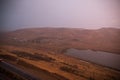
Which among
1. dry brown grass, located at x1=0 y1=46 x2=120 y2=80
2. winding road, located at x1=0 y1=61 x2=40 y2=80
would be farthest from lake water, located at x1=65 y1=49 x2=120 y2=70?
winding road, located at x1=0 y1=61 x2=40 y2=80

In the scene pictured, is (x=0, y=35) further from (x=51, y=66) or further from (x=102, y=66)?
(x=102, y=66)

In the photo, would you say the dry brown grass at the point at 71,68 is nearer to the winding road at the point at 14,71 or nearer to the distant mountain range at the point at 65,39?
the distant mountain range at the point at 65,39

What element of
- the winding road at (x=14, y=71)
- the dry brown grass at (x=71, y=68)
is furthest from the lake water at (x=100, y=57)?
the winding road at (x=14, y=71)

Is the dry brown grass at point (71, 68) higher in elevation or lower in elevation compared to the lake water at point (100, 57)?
lower

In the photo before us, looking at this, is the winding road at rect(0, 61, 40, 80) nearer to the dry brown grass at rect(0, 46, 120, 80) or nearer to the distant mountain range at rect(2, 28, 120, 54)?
the dry brown grass at rect(0, 46, 120, 80)

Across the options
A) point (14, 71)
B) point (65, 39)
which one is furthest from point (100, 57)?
point (14, 71)

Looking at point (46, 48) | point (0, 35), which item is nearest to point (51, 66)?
point (46, 48)
